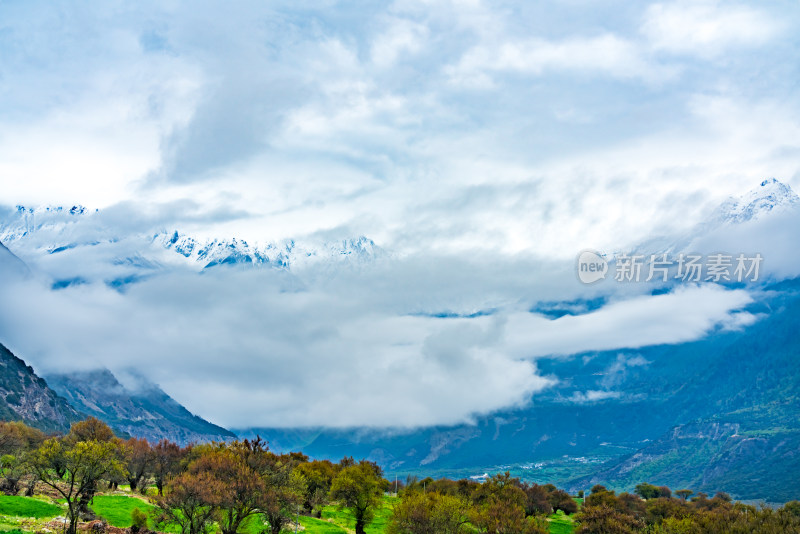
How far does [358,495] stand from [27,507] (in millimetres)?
59478

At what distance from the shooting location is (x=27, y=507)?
288ft

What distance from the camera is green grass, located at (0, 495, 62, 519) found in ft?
277

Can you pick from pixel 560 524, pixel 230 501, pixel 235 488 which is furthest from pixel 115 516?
pixel 560 524

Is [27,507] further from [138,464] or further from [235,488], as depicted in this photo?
[138,464]

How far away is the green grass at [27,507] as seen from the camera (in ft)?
277

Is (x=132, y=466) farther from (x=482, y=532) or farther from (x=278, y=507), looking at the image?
(x=482, y=532)

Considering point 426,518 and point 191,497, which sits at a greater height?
point 191,497

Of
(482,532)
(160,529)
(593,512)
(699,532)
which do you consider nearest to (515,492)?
(593,512)

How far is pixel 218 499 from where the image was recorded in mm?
74812

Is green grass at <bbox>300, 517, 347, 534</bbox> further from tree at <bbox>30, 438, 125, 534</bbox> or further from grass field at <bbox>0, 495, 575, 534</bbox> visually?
tree at <bbox>30, 438, 125, 534</bbox>

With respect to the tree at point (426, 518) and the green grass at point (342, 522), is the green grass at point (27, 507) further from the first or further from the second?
the tree at point (426, 518)

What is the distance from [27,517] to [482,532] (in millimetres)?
64256

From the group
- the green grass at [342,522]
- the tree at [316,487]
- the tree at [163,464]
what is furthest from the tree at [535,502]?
the tree at [163,464]

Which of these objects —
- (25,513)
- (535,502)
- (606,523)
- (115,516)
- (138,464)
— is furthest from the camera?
(535,502)
